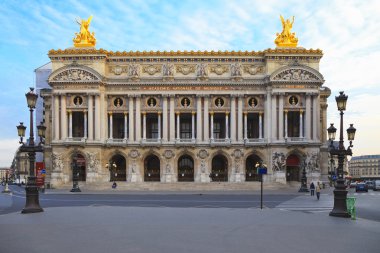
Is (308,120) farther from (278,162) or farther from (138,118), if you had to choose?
(138,118)

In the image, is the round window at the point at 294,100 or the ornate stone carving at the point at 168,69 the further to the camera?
the ornate stone carving at the point at 168,69

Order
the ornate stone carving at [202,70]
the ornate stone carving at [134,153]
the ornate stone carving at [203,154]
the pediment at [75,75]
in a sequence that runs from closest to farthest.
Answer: the pediment at [75,75]
the ornate stone carving at [203,154]
the ornate stone carving at [134,153]
the ornate stone carving at [202,70]

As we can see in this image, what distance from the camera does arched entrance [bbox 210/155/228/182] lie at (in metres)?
73.1

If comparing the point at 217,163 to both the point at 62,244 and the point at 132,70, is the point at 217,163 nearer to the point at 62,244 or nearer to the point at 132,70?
the point at 132,70

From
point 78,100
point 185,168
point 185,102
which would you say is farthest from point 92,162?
point 185,102

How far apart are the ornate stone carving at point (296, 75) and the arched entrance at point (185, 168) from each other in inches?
762

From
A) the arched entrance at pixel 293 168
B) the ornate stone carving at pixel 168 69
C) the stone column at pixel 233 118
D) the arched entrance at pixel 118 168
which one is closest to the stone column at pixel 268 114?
the arched entrance at pixel 293 168

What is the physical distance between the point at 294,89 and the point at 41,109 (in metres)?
51.6

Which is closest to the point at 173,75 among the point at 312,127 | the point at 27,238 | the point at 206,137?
the point at 206,137

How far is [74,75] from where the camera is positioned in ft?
232

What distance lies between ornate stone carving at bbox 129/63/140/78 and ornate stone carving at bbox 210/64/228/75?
11922 millimetres

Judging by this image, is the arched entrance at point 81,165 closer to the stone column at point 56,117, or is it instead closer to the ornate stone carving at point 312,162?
the stone column at point 56,117

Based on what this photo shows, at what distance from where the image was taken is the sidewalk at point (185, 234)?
47.6 ft

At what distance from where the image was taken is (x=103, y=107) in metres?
71.9
